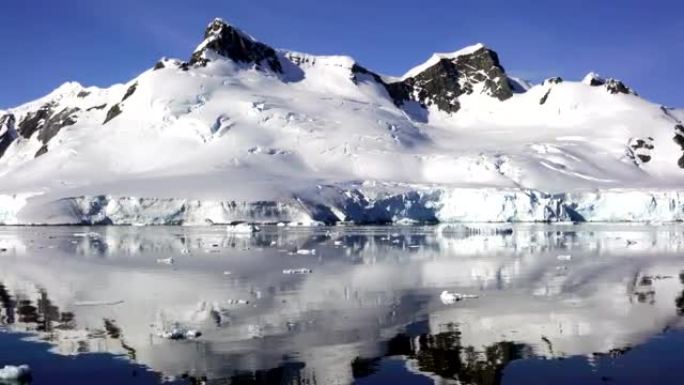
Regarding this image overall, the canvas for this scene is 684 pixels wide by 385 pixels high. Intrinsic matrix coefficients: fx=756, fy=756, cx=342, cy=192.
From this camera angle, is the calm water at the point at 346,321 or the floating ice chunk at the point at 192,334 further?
the floating ice chunk at the point at 192,334

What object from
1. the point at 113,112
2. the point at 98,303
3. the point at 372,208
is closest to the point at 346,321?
the point at 98,303

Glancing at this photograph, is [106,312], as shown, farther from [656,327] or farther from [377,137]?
[377,137]

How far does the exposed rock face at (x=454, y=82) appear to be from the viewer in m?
124

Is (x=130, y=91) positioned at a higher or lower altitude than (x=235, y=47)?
lower

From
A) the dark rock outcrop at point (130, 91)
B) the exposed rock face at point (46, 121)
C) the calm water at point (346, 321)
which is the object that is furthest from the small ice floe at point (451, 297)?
the exposed rock face at point (46, 121)

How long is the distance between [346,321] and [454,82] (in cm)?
11736

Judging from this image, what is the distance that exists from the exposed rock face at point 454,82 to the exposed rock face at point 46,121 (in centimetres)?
5131

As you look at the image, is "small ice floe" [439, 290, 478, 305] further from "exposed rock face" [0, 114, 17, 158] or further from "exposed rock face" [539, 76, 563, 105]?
"exposed rock face" [0, 114, 17, 158]

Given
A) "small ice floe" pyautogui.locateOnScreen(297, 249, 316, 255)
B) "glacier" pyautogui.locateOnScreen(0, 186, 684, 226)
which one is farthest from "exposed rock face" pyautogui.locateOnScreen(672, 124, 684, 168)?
"small ice floe" pyautogui.locateOnScreen(297, 249, 316, 255)

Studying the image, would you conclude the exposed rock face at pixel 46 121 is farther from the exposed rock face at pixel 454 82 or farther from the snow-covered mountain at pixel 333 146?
the exposed rock face at pixel 454 82

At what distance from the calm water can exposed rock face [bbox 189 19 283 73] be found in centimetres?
8580

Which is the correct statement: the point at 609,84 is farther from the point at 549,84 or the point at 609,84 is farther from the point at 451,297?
the point at 451,297

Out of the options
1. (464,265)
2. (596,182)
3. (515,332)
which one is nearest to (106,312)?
(515,332)

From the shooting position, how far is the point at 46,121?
12988 centimetres
